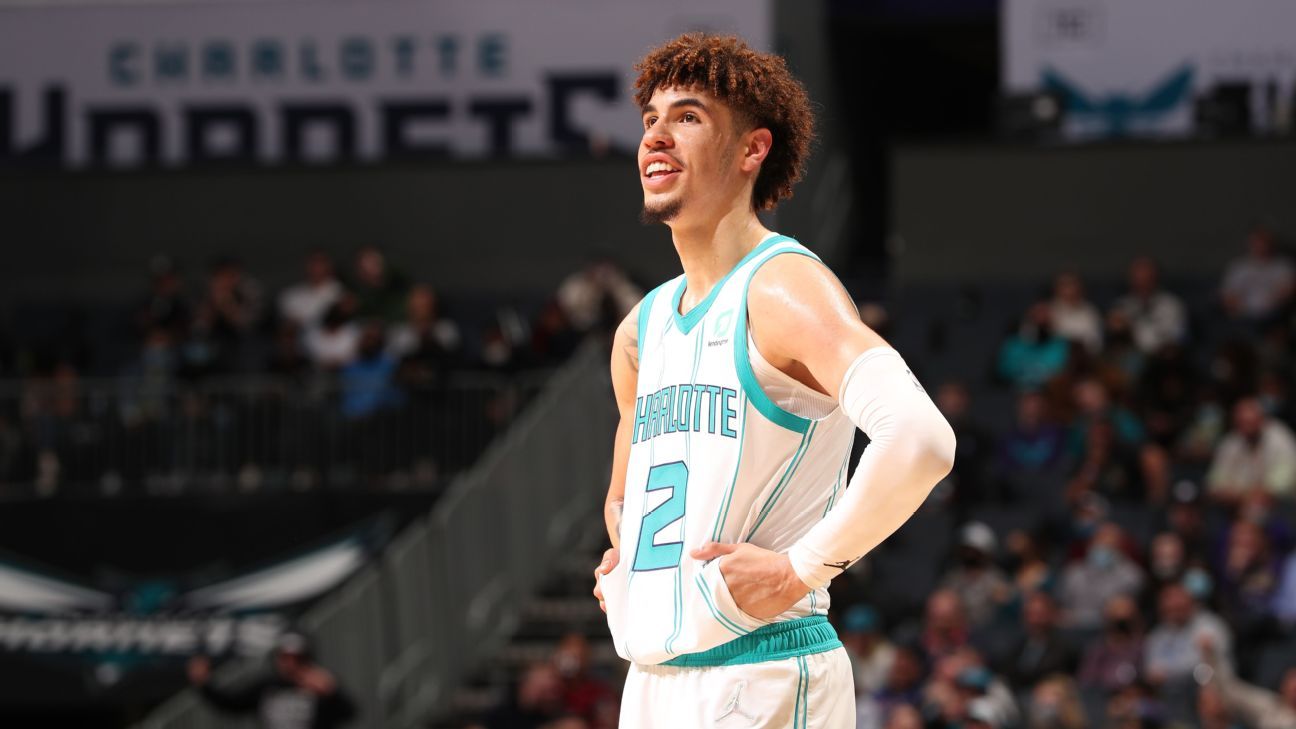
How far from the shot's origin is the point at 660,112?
4.38 metres

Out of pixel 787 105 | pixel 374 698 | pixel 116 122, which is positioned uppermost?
pixel 787 105

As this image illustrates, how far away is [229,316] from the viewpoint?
1955 centimetres

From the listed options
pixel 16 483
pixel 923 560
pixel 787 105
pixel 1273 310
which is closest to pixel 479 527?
pixel 923 560

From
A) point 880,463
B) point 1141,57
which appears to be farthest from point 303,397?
point 880,463

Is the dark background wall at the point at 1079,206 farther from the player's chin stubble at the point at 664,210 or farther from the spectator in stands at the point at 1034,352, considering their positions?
the player's chin stubble at the point at 664,210

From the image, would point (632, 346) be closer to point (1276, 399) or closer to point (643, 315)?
point (643, 315)

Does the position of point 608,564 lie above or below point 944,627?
above

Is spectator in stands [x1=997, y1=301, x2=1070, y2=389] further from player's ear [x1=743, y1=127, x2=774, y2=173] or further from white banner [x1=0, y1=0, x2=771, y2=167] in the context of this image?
player's ear [x1=743, y1=127, x2=774, y2=173]

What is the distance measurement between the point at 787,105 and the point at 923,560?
1105 cm

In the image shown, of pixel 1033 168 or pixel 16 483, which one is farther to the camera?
pixel 1033 168

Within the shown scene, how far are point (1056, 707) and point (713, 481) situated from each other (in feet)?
27.9

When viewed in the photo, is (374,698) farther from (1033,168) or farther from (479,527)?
(1033,168)

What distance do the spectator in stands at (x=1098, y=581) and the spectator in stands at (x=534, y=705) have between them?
145 inches

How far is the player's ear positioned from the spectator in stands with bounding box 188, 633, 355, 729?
999 cm
